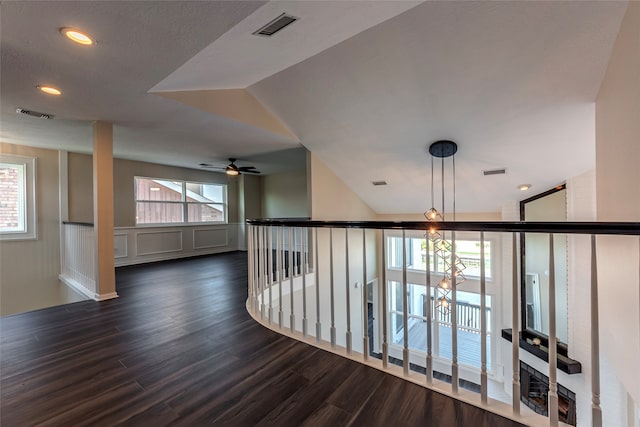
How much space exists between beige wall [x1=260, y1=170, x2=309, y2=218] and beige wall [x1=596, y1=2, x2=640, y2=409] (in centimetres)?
597

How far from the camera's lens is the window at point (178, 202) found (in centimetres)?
634

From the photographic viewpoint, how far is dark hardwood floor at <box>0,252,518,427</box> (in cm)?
146

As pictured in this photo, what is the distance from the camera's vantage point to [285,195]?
26.7 feet

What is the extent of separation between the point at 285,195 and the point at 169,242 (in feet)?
10.6

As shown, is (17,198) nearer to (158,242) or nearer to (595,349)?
(158,242)

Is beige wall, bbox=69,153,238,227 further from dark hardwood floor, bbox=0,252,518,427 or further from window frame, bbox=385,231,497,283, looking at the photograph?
window frame, bbox=385,231,497,283

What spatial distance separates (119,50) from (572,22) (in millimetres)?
3460

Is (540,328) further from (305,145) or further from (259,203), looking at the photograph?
(259,203)

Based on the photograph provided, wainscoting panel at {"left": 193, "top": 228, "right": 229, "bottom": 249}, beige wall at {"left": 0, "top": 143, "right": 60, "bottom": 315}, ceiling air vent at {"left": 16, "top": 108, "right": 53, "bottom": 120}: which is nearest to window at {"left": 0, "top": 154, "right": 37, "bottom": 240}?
beige wall at {"left": 0, "top": 143, "right": 60, "bottom": 315}

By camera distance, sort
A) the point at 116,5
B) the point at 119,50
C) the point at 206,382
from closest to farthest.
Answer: the point at 116,5 < the point at 206,382 < the point at 119,50

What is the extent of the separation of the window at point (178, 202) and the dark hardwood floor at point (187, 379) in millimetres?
3720

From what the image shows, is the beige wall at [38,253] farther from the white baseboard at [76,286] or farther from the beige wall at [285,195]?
the beige wall at [285,195]

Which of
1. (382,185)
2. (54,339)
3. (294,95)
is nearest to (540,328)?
(382,185)

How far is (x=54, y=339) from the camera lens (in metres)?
2.42
